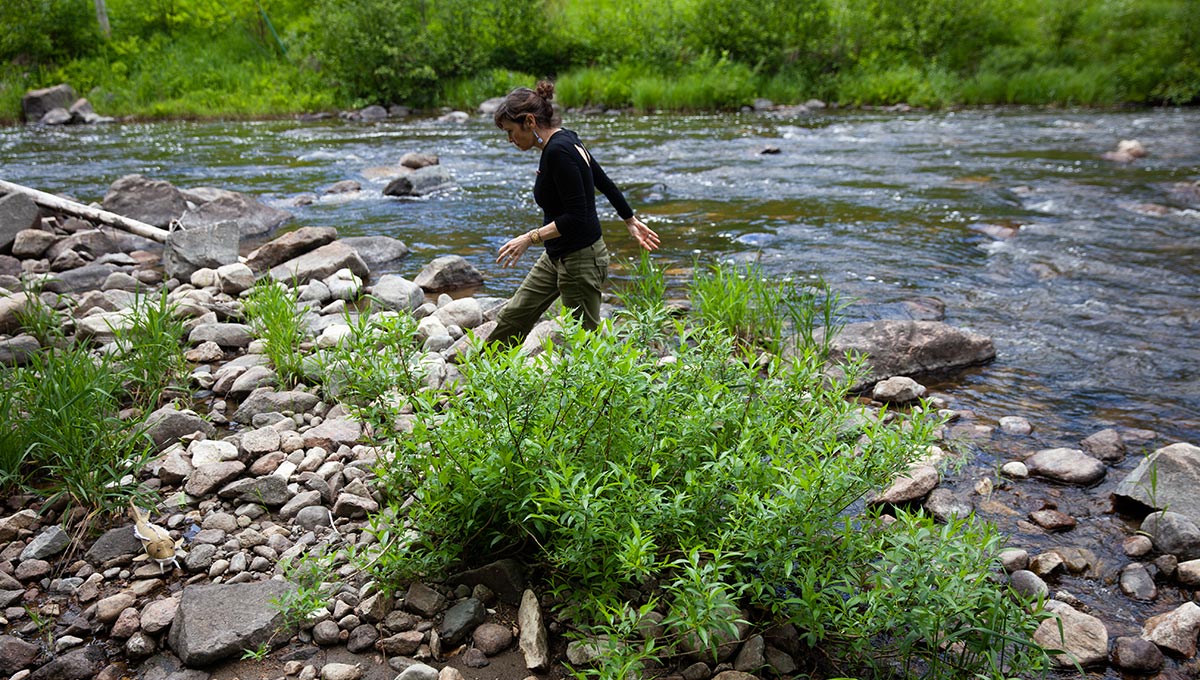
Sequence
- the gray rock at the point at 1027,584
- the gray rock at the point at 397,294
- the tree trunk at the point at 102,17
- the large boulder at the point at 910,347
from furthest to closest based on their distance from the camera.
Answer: the tree trunk at the point at 102,17, the gray rock at the point at 397,294, the large boulder at the point at 910,347, the gray rock at the point at 1027,584

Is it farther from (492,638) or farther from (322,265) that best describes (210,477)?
(322,265)

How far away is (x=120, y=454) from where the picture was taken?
4188 mm

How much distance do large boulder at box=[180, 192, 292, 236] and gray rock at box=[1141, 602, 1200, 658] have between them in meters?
9.67

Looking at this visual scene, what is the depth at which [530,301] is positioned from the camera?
5.41 meters

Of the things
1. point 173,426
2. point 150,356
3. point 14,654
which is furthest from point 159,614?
point 150,356

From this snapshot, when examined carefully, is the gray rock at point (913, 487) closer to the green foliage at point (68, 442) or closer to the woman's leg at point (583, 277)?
the woman's leg at point (583, 277)

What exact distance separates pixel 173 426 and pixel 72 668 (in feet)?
6.10

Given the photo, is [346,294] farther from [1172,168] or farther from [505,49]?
[505,49]

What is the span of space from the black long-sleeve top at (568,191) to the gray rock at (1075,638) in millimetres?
3197

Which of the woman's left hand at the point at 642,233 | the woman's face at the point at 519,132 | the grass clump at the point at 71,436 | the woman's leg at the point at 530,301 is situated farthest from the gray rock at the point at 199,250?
the woman's left hand at the point at 642,233

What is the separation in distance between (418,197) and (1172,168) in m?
12.9

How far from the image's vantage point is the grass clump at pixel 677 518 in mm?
2850

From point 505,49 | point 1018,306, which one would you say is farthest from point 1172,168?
point 505,49

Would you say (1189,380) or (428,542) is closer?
(428,542)
